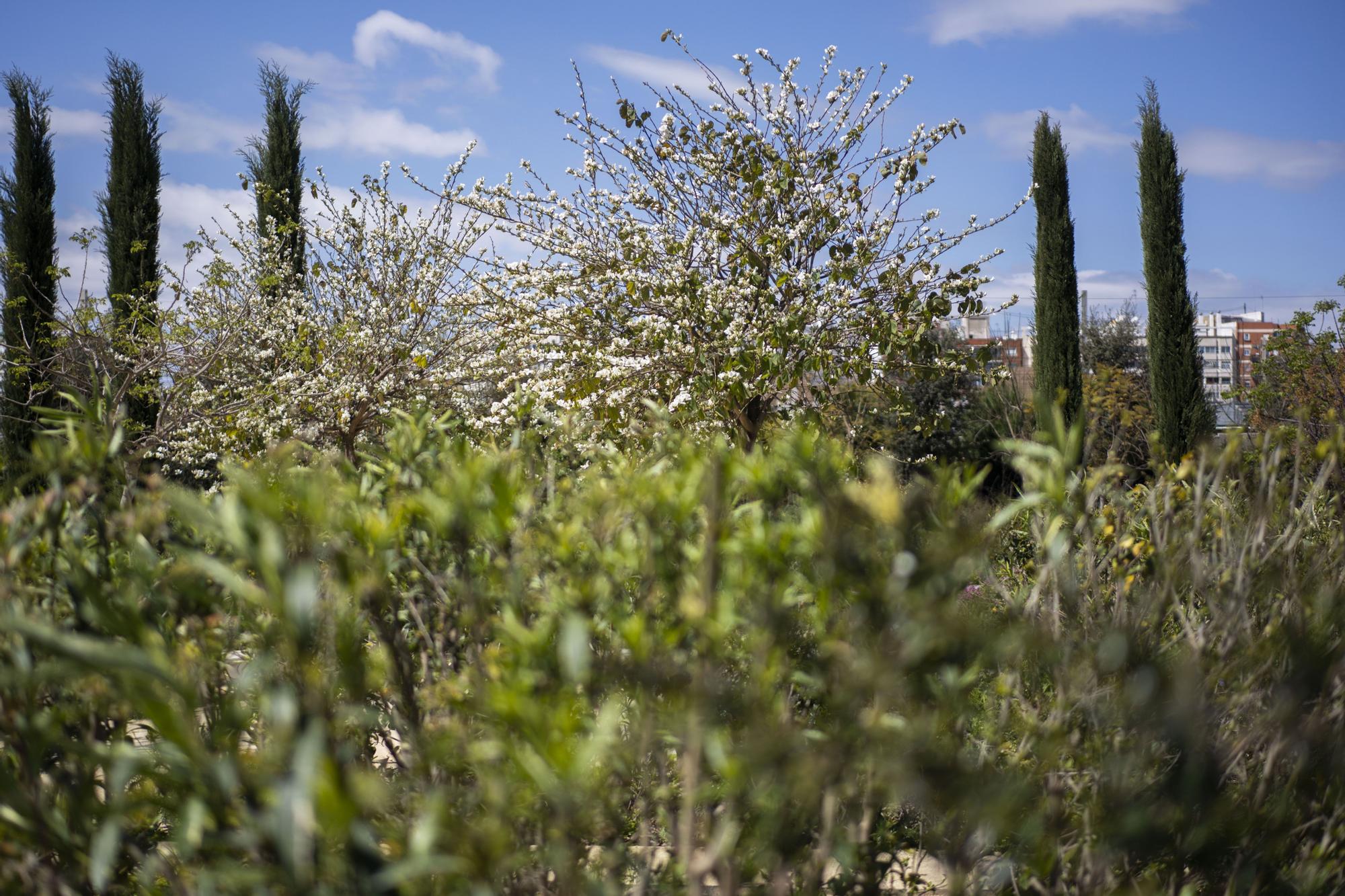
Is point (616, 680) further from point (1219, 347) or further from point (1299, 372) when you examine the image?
point (1219, 347)

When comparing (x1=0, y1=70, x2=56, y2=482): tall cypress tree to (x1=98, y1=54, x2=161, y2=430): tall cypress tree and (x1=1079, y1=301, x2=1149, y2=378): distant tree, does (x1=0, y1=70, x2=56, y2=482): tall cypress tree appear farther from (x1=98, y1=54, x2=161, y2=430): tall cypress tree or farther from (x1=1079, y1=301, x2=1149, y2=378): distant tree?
(x1=1079, y1=301, x2=1149, y2=378): distant tree

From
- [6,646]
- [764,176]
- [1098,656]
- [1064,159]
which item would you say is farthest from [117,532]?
[1064,159]

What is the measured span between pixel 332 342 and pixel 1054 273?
12.0 m

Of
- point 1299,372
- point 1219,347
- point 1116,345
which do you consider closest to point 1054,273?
point 1299,372

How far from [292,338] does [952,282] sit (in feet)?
20.7

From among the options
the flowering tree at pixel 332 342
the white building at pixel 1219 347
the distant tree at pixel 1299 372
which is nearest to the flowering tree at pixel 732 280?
the flowering tree at pixel 332 342

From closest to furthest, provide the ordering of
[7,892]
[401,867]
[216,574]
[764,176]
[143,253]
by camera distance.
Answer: [401,867] → [216,574] → [7,892] → [764,176] → [143,253]

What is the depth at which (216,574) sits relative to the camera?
1.22 m

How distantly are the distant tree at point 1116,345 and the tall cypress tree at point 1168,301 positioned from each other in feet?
27.3

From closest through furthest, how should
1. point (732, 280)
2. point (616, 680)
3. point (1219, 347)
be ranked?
point (616, 680) → point (732, 280) → point (1219, 347)

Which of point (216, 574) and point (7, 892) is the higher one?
point (216, 574)

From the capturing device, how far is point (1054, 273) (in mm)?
16172

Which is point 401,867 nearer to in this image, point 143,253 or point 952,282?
point 952,282

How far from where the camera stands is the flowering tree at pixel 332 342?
27.0 ft
